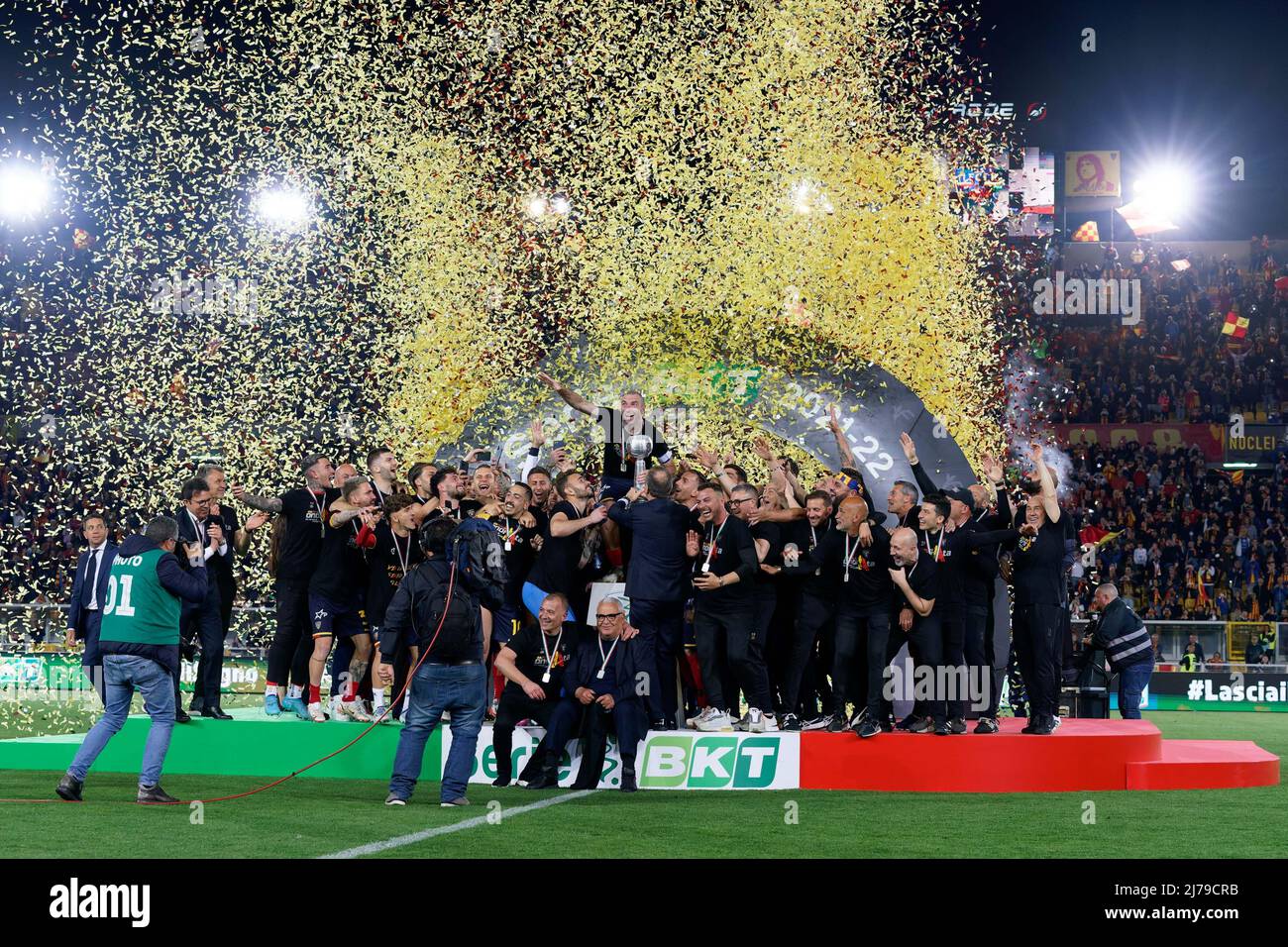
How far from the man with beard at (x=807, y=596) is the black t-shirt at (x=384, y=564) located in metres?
3.27

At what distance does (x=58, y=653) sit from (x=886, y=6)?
52.3 feet

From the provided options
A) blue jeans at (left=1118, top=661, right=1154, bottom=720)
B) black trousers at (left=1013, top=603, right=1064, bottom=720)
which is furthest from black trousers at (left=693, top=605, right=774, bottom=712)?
blue jeans at (left=1118, top=661, right=1154, bottom=720)

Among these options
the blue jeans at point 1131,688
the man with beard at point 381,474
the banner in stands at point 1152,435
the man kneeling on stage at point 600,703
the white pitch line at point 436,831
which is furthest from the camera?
the banner in stands at point 1152,435

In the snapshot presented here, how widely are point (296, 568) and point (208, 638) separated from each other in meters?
1.01

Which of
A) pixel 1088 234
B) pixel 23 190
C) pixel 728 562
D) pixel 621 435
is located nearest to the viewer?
pixel 728 562

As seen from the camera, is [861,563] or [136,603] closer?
[136,603]

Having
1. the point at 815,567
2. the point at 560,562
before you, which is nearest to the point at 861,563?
the point at 815,567

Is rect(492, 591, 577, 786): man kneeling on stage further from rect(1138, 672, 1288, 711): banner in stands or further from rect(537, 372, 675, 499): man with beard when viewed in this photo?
rect(1138, 672, 1288, 711): banner in stands

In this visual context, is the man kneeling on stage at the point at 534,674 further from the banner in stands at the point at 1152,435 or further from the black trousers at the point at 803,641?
the banner in stands at the point at 1152,435

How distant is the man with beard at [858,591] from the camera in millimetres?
12570

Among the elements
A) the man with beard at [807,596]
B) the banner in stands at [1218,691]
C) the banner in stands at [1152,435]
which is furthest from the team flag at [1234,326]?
the man with beard at [807,596]

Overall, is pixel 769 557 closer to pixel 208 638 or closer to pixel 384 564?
pixel 384 564

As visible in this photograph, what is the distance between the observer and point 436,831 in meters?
9.87
